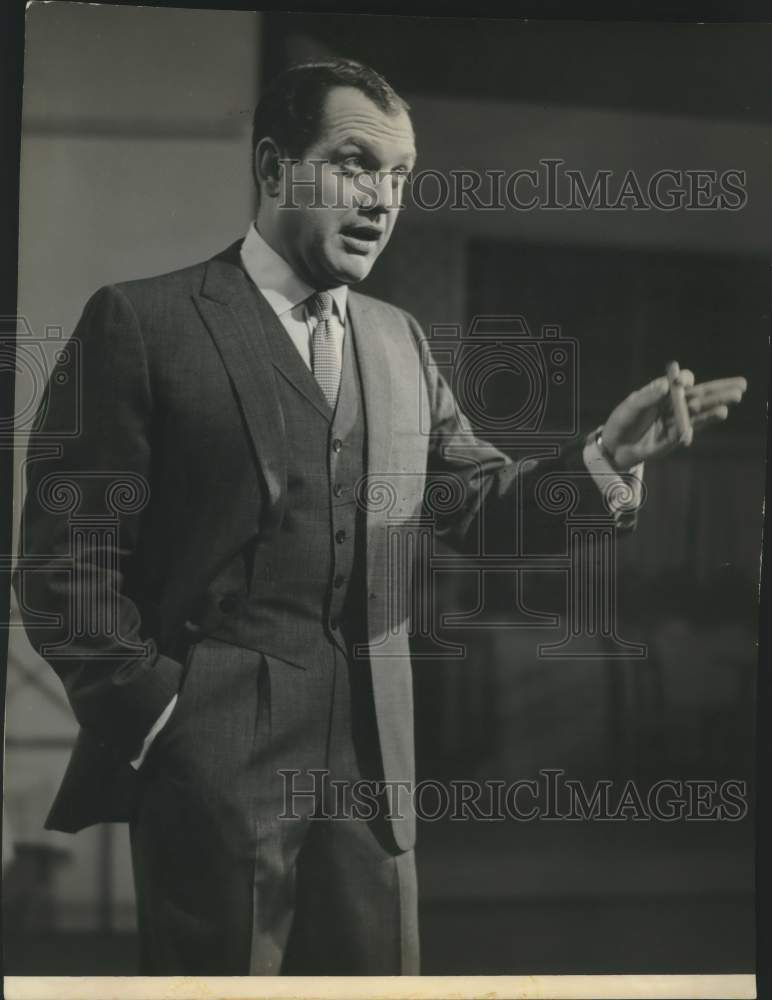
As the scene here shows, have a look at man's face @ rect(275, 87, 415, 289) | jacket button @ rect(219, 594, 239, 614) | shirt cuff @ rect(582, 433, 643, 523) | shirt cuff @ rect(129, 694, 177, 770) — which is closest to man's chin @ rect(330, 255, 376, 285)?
man's face @ rect(275, 87, 415, 289)

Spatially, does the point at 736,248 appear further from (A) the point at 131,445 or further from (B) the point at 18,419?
(B) the point at 18,419

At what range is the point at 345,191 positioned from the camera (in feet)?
7.36

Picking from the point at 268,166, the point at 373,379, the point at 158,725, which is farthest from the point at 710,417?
the point at 158,725

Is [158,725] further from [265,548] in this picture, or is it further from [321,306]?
[321,306]

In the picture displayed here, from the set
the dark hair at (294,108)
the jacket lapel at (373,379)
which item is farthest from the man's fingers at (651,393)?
the dark hair at (294,108)

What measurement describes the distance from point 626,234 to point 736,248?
0.83 ft

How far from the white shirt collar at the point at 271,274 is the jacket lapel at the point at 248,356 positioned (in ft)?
0.07

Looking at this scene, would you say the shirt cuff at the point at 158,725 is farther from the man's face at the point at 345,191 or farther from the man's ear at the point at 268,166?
the man's ear at the point at 268,166

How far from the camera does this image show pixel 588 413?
2301 millimetres

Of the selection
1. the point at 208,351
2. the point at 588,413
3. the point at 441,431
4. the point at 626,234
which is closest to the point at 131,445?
the point at 208,351

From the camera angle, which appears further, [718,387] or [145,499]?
[718,387]

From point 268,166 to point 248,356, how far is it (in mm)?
416

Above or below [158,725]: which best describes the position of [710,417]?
above

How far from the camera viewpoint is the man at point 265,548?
7.21 feet
